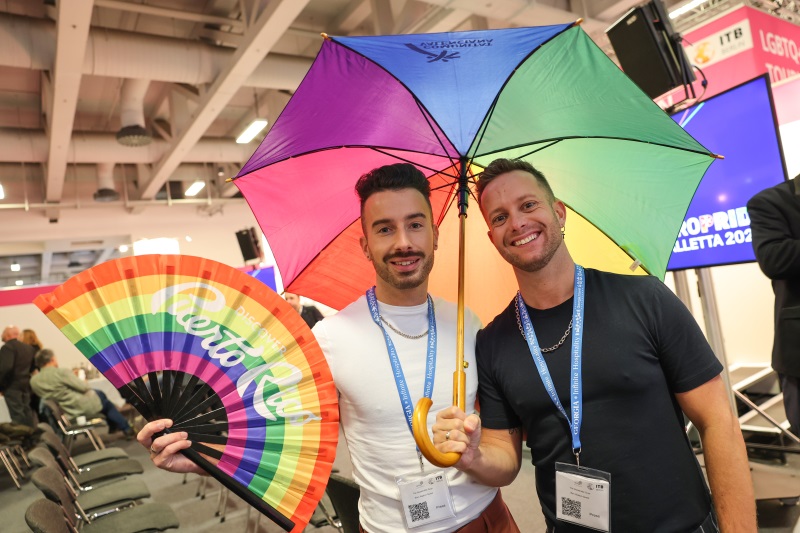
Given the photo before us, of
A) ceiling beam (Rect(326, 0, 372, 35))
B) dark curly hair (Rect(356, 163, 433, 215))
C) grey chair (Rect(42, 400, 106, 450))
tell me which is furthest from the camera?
ceiling beam (Rect(326, 0, 372, 35))

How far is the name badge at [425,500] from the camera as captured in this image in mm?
1223

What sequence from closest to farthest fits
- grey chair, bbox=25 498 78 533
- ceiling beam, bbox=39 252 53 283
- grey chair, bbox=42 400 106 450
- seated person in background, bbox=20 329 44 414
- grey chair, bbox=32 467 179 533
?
grey chair, bbox=25 498 78 533 < grey chair, bbox=32 467 179 533 < grey chair, bbox=42 400 106 450 < seated person in background, bbox=20 329 44 414 < ceiling beam, bbox=39 252 53 283

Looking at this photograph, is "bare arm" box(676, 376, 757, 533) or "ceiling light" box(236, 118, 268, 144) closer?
"bare arm" box(676, 376, 757, 533)

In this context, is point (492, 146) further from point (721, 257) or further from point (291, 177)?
point (721, 257)

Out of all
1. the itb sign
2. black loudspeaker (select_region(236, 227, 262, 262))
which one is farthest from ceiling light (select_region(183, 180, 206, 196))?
the itb sign

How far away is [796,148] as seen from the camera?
4.27 m

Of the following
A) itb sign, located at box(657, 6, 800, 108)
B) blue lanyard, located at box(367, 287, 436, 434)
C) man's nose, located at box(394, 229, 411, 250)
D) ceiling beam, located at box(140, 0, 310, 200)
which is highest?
ceiling beam, located at box(140, 0, 310, 200)

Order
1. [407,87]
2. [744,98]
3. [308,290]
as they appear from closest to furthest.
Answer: [407,87]
[308,290]
[744,98]

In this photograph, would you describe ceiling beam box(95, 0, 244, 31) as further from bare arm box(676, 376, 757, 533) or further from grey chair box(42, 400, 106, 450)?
bare arm box(676, 376, 757, 533)

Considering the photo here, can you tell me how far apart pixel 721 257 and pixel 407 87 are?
2378mm

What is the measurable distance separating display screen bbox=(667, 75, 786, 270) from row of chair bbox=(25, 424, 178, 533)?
9.93 ft

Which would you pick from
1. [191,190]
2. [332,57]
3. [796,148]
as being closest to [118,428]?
[191,190]

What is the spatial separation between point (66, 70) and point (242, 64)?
1.70 meters

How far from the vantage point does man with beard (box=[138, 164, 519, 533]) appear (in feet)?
4.17
